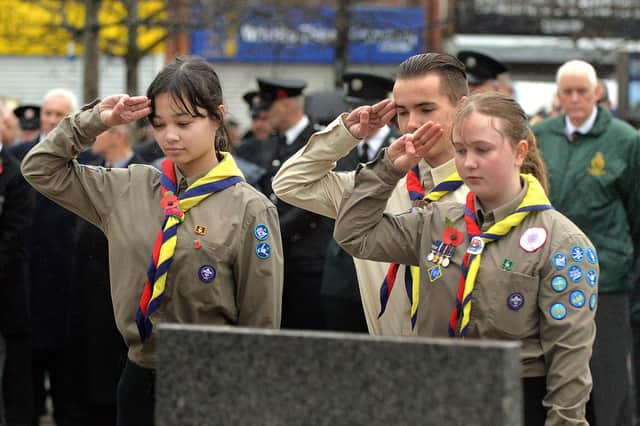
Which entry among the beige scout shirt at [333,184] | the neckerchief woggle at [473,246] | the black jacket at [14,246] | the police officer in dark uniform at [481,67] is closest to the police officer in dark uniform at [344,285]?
the police officer in dark uniform at [481,67]

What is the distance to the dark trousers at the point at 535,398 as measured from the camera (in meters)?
3.80

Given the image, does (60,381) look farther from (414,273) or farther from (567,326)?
(567,326)

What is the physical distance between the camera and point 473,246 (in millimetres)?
3799

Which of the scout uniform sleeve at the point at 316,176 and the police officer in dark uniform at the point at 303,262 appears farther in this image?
the police officer in dark uniform at the point at 303,262

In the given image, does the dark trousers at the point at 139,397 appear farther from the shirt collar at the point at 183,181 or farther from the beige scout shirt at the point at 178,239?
the shirt collar at the point at 183,181

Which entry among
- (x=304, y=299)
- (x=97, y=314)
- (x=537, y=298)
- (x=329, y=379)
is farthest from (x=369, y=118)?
(x=304, y=299)

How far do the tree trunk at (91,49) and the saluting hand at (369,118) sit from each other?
1071cm

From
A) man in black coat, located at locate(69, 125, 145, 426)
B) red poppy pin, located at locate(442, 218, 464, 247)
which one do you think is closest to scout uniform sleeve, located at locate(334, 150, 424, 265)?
red poppy pin, located at locate(442, 218, 464, 247)

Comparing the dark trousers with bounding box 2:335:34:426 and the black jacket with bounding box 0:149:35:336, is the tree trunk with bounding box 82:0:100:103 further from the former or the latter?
the dark trousers with bounding box 2:335:34:426

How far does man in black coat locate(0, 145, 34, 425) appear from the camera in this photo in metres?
7.88

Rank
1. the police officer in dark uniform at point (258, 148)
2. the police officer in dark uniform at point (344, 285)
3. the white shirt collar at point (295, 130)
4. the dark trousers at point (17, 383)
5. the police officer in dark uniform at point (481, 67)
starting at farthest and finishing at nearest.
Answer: the police officer in dark uniform at point (258, 148) < the white shirt collar at point (295, 130) < the dark trousers at point (17, 383) < the police officer in dark uniform at point (481, 67) < the police officer in dark uniform at point (344, 285)

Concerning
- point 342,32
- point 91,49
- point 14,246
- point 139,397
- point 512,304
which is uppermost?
point 342,32

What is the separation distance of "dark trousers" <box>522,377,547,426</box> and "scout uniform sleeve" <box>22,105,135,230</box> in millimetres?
1722

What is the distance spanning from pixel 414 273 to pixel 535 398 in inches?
28.3
